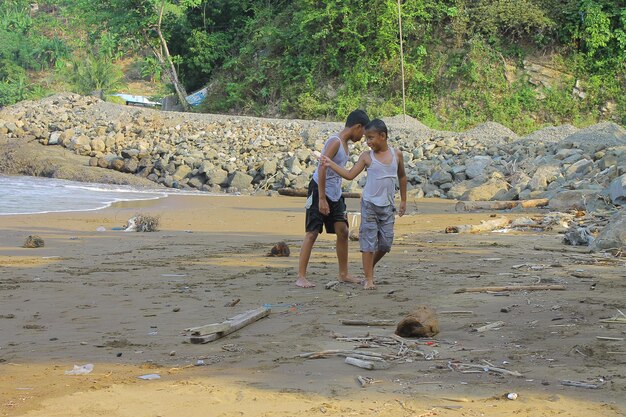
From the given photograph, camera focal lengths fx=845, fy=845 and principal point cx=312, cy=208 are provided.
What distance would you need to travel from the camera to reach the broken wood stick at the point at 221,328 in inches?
→ 205

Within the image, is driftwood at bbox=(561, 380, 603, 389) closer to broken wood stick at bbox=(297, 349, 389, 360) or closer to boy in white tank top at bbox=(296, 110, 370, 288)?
broken wood stick at bbox=(297, 349, 389, 360)

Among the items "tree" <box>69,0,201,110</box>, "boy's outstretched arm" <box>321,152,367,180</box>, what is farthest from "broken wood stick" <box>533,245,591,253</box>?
"tree" <box>69,0,201,110</box>

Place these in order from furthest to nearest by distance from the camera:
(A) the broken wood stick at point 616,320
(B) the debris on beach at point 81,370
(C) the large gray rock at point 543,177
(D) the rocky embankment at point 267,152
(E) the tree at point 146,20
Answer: (E) the tree at point 146,20, (D) the rocky embankment at point 267,152, (C) the large gray rock at point 543,177, (A) the broken wood stick at point 616,320, (B) the debris on beach at point 81,370

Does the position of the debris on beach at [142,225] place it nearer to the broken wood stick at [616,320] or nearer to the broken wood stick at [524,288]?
the broken wood stick at [524,288]

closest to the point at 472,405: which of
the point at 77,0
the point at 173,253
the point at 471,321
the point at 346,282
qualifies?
the point at 471,321

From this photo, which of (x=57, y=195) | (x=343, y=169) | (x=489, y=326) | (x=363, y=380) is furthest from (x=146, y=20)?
(x=363, y=380)

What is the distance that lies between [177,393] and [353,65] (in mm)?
31208

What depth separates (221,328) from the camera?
17.4 ft

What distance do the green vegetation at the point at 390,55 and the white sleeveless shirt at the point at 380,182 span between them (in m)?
24.6

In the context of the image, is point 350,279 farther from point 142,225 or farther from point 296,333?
point 142,225

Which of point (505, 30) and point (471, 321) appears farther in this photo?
point (505, 30)

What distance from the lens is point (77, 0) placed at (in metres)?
37.9

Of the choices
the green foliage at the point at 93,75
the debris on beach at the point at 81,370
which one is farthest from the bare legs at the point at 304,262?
the green foliage at the point at 93,75

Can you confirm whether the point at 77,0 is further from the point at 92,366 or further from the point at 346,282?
the point at 92,366
